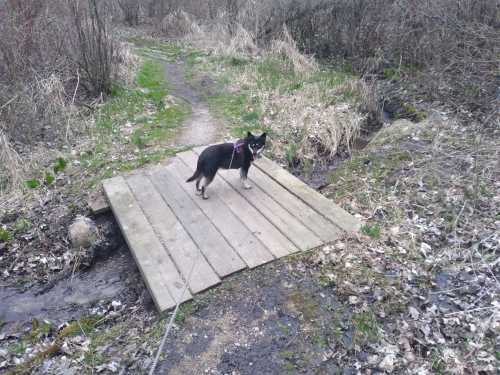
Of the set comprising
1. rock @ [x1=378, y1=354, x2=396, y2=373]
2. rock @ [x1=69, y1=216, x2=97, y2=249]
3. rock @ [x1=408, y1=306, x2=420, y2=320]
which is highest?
rock @ [x1=408, y1=306, x2=420, y2=320]

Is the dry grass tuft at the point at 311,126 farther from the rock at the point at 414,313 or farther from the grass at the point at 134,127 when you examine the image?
the rock at the point at 414,313

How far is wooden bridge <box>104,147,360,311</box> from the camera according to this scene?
3418 millimetres

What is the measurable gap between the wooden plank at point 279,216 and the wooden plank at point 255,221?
5cm

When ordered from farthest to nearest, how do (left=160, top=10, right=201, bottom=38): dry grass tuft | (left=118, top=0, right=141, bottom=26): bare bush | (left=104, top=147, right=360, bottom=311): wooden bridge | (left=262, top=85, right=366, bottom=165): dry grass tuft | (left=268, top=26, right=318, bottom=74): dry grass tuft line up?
(left=118, top=0, right=141, bottom=26): bare bush → (left=160, top=10, right=201, bottom=38): dry grass tuft → (left=268, top=26, right=318, bottom=74): dry grass tuft → (left=262, top=85, right=366, bottom=165): dry grass tuft → (left=104, top=147, right=360, bottom=311): wooden bridge

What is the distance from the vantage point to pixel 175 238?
379 centimetres

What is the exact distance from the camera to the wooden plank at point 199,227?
11.5 ft

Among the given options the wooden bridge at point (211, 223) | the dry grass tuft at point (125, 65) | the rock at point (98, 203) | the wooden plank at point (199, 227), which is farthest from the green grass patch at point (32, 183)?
the dry grass tuft at point (125, 65)

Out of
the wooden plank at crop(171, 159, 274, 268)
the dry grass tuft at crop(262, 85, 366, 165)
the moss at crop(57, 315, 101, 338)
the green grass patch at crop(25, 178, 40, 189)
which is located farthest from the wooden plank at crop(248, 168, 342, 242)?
the green grass patch at crop(25, 178, 40, 189)

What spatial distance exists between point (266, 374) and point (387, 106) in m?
6.22

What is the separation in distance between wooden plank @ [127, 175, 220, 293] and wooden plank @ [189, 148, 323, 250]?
0.92 metres

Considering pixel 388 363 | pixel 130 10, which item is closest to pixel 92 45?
pixel 388 363

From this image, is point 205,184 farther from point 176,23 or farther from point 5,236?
point 176,23

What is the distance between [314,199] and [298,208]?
A: 0.91 feet

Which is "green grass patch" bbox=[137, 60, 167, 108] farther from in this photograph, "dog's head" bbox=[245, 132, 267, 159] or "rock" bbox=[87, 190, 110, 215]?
"dog's head" bbox=[245, 132, 267, 159]
